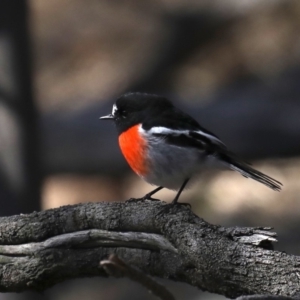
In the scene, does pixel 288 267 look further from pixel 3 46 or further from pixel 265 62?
pixel 265 62

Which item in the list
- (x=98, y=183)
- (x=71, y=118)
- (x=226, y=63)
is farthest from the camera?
(x=226, y=63)

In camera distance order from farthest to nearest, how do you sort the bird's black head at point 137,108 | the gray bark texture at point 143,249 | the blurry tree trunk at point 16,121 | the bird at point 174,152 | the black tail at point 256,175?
1. the blurry tree trunk at point 16,121
2. the bird's black head at point 137,108
3. the bird at point 174,152
4. the black tail at point 256,175
5. the gray bark texture at point 143,249

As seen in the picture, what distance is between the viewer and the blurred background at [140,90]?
589cm

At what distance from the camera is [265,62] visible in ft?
31.8

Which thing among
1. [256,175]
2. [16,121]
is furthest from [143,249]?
[16,121]

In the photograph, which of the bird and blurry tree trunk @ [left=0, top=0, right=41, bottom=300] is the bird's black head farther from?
blurry tree trunk @ [left=0, top=0, right=41, bottom=300]

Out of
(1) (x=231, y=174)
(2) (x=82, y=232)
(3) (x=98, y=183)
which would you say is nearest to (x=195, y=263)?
(2) (x=82, y=232)

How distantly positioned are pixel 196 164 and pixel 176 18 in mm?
5846

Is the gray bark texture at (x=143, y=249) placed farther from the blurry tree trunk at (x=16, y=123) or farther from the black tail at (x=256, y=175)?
the blurry tree trunk at (x=16, y=123)

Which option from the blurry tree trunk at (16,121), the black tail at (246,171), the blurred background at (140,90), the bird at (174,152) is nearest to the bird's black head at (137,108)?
the bird at (174,152)

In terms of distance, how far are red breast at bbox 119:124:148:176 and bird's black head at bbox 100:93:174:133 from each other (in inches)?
2.9

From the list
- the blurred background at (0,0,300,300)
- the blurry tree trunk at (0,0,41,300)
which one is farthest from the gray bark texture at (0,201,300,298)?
the blurry tree trunk at (0,0,41,300)

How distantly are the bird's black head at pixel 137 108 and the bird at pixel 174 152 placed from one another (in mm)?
31

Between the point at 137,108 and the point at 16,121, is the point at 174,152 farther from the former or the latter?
the point at 16,121
